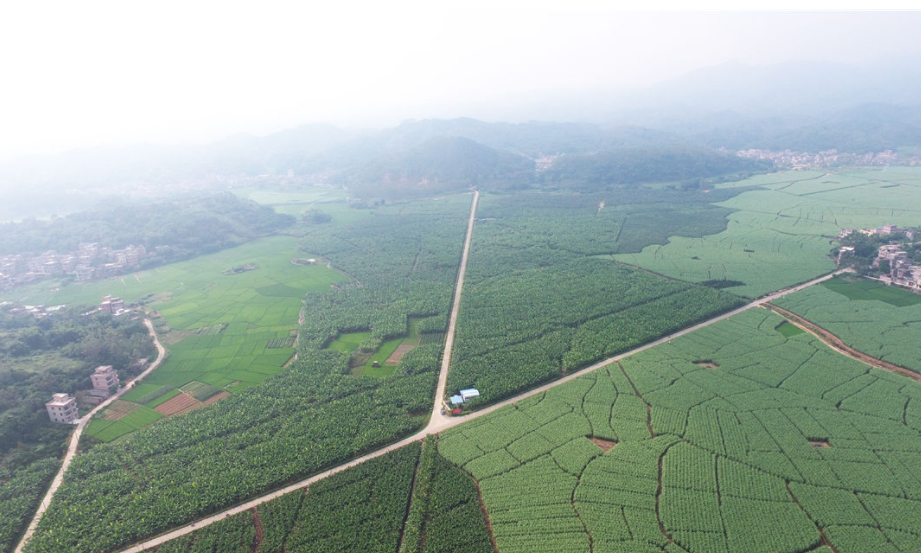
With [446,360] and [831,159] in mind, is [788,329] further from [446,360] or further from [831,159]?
[831,159]

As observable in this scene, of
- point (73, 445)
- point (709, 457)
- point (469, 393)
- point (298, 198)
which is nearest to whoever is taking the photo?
point (709, 457)

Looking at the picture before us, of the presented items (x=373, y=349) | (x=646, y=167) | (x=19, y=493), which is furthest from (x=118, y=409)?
(x=646, y=167)

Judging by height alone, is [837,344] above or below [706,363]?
above

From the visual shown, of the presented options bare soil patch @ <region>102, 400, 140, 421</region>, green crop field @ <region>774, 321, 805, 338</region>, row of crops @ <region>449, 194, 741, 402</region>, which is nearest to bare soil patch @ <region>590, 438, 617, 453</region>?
row of crops @ <region>449, 194, 741, 402</region>

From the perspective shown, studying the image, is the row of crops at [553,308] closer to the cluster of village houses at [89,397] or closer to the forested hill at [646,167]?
the cluster of village houses at [89,397]

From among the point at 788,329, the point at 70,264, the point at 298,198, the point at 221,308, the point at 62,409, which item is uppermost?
the point at 298,198

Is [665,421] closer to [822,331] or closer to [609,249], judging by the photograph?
[822,331]

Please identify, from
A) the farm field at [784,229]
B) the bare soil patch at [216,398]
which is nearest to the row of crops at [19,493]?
the bare soil patch at [216,398]

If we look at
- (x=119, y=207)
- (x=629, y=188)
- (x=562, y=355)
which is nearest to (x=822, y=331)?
(x=562, y=355)
